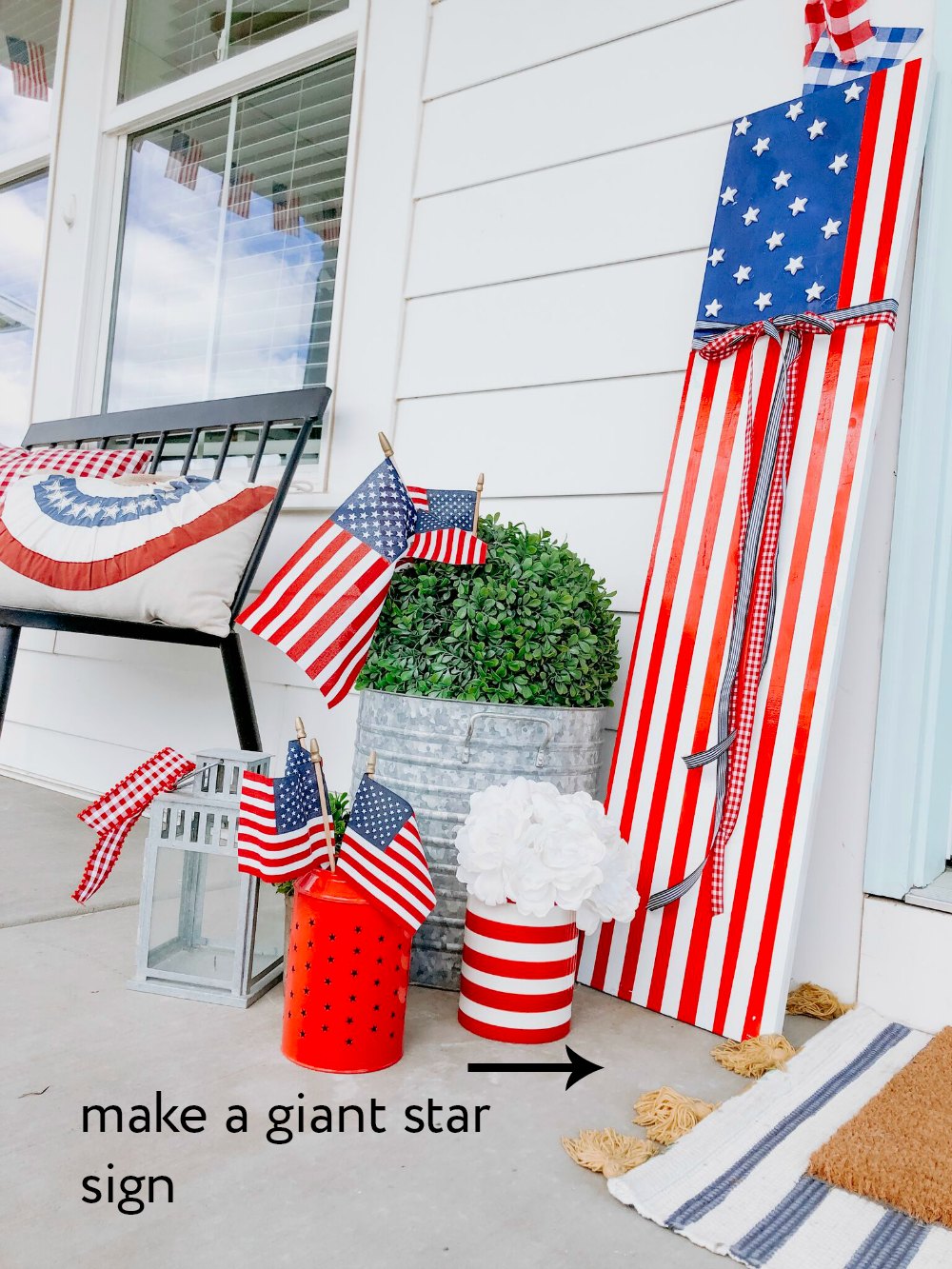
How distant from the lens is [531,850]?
115 centimetres

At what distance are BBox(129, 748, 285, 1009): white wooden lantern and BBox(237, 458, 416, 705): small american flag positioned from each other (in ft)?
0.59

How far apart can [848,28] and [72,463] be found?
5.80 feet

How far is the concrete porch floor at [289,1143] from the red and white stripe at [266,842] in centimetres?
21

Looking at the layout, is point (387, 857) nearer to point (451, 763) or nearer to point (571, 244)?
point (451, 763)

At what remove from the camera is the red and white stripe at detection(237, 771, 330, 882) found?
1.08 metres

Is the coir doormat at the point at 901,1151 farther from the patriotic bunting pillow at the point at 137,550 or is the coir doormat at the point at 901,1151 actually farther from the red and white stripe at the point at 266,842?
the patriotic bunting pillow at the point at 137,550

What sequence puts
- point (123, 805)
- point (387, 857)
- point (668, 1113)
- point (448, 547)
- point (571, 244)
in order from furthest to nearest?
1. point (571, 244)
2. point (448, 547)
3. point (123, 805)
4. point (387, 857)
5. point (668, 1113)

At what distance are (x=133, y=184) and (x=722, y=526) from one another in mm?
2355

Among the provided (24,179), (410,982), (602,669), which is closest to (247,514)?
(602,669)

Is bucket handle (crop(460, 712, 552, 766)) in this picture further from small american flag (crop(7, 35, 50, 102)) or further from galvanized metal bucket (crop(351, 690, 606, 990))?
small american flag (crop(7, 35, 50, 102))

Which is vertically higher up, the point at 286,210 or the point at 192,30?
the point at 192,30

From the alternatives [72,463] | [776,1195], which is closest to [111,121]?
[72,463]

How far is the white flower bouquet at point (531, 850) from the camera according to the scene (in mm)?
1141

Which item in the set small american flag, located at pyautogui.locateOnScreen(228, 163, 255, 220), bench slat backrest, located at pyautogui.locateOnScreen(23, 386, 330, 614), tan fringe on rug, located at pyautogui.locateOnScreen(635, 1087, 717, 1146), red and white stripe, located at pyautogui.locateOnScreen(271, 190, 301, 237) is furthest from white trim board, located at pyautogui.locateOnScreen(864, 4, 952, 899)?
small american flag, located at pyautogui.locateOnScreen(228, 163, 255, 220)
